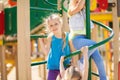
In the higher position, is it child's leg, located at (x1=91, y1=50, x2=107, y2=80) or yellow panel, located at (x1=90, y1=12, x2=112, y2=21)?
yellow panel, located at (x1=90, y1=12, x2=112, y2=21)

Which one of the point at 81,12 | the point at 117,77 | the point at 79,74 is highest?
the point at 81,12

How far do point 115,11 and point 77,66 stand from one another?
115 cm

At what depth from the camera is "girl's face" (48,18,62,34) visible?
2701 mm

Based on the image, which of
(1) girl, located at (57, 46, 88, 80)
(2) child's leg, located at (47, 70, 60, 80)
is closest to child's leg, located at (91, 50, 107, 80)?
(1) girl, located at (57, 46, 88, 80)

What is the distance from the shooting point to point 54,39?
285cm

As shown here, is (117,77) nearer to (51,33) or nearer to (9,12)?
(51,33)

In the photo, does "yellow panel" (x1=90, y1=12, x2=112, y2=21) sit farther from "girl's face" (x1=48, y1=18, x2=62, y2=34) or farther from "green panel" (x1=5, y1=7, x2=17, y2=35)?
"girl's face" (x1=48, y1=18, x2=62, y2=34)

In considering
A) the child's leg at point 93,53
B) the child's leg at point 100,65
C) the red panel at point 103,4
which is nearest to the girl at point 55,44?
the child's leg at point 93,53

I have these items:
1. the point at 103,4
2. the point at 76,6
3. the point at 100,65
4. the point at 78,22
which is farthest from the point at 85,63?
the point at 103,4

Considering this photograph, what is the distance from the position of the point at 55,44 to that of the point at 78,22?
432 mm

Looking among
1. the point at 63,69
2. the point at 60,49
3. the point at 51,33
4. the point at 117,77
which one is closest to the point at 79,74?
the point at 63,69

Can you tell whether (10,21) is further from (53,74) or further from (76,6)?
(76,6)

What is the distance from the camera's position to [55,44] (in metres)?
2.84

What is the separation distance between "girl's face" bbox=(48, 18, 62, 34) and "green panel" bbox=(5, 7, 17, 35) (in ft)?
2.72
